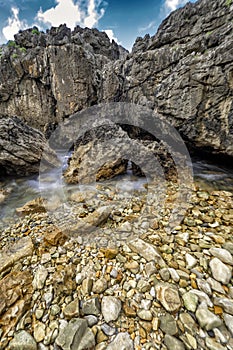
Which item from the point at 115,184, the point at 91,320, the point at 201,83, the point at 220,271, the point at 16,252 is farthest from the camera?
the point at 115,184

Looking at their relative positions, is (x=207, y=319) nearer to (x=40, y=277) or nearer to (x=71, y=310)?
(x=71, y=310)

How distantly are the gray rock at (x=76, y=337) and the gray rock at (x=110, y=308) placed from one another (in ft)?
0.75

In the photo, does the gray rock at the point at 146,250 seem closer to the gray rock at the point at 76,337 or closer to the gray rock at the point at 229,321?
the gray rock at the point at 229,321

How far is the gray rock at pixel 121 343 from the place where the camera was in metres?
1.50

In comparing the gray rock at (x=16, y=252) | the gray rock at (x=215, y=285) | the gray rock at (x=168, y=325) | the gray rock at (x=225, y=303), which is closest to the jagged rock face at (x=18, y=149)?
the gray rock at (x=16, y=252)

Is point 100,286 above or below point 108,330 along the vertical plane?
above

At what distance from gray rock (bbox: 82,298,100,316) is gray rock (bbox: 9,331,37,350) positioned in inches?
22.3

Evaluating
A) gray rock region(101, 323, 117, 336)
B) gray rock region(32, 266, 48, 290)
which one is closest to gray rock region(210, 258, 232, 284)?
gray rock region(101, 323, 117, 336)

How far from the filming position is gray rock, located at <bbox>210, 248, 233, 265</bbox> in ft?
7.39

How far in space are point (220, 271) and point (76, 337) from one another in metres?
2.02

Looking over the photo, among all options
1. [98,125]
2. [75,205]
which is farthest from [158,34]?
[75,205]

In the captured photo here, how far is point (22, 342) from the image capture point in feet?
5.16

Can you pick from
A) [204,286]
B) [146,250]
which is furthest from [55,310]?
[204,286]

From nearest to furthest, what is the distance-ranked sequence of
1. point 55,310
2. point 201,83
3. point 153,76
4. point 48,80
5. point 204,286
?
point 55,310, point 204,286, point 201,83, point 153,76, point 48,80
